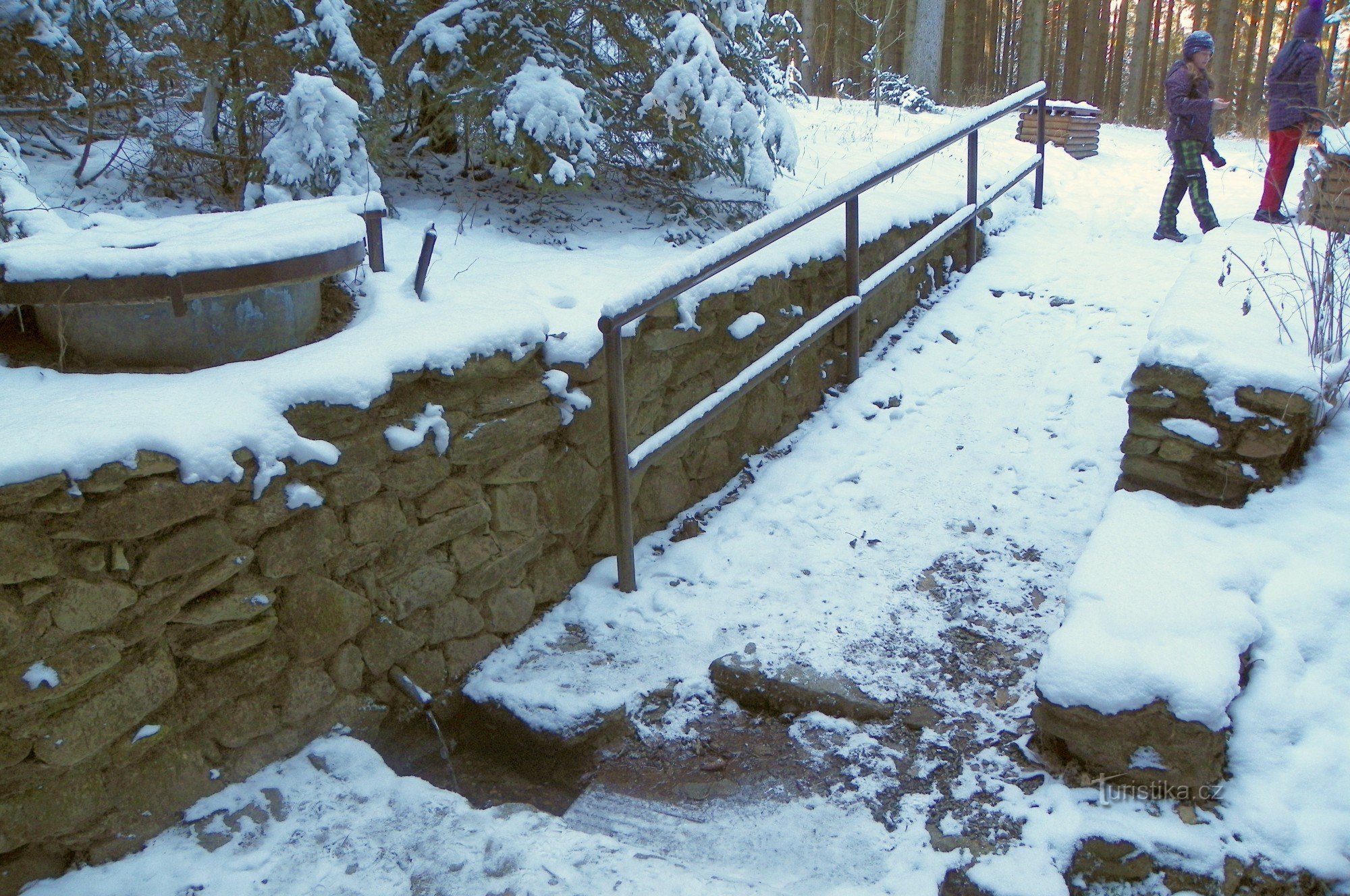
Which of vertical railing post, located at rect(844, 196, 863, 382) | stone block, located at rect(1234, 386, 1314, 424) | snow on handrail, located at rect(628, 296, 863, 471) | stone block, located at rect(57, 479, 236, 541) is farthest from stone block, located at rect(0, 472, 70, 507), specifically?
vertical railing post, located at rect(844, 196, 863, 382)

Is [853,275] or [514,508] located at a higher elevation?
[853,275]

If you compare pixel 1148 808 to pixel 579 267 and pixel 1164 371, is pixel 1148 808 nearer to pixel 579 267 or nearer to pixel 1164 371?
pixel 1164 371

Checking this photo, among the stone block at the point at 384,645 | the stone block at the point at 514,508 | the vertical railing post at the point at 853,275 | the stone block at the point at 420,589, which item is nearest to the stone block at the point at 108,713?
the stone block at the point at 384,645

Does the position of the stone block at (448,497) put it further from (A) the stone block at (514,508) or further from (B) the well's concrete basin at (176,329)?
(B) the well's concrete basin at (176,329)

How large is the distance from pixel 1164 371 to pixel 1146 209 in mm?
4807

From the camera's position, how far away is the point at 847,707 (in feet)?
10.6

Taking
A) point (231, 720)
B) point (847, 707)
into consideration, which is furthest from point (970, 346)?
point (231, 720)

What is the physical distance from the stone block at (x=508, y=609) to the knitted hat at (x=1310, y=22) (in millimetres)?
6340

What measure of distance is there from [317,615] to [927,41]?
44.8 ft

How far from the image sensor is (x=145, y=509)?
2.59 m

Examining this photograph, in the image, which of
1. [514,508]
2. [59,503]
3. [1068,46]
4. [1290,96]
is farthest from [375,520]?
[1068,46]

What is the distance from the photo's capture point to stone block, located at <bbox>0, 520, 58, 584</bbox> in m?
2.37

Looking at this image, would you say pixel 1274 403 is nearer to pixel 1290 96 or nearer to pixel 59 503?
pixel 59 503

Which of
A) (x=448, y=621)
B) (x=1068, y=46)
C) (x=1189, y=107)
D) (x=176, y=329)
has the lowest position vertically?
(x=448, y=621)
